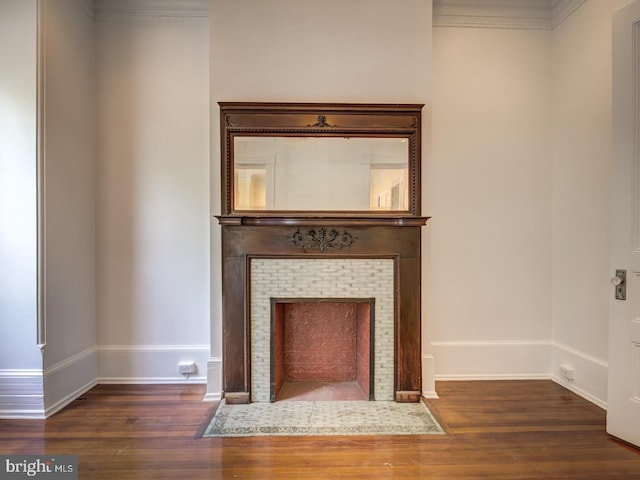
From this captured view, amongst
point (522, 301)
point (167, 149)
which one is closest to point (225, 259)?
point (167, 149)

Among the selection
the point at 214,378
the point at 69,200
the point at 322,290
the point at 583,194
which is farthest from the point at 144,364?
the point at 583,194

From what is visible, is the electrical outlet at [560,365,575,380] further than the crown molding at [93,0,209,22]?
No

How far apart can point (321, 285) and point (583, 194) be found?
2202 millimetres

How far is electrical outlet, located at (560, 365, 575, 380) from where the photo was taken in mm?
2947

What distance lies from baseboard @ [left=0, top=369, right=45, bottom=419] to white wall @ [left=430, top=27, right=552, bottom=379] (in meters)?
3.01

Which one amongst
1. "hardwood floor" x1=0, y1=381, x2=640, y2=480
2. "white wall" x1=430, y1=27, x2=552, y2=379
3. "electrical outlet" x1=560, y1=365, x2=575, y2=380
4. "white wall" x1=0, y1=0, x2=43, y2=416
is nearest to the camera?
"hardwood floor" x1=0, y1=381, x2=640, y2=480

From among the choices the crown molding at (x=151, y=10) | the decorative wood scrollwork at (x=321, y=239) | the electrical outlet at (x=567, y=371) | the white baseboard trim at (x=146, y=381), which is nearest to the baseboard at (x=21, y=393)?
the white baseboard trim at (x=146, y=381)

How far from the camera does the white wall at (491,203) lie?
3160 mm

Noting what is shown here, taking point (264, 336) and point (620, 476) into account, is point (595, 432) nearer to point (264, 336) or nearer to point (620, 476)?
point (620, 476)

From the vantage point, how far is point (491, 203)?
317cm

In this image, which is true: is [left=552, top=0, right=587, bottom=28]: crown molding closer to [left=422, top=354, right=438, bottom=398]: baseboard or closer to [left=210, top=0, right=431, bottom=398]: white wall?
[left=210, top=0, right=431, bottom=398]: white wall

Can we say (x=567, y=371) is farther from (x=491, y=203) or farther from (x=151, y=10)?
(x=151, y=10)

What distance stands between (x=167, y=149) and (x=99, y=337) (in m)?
1.72

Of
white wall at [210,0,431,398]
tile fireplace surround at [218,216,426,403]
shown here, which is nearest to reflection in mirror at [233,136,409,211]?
tile fireplace surround at [218,216,426,403]
